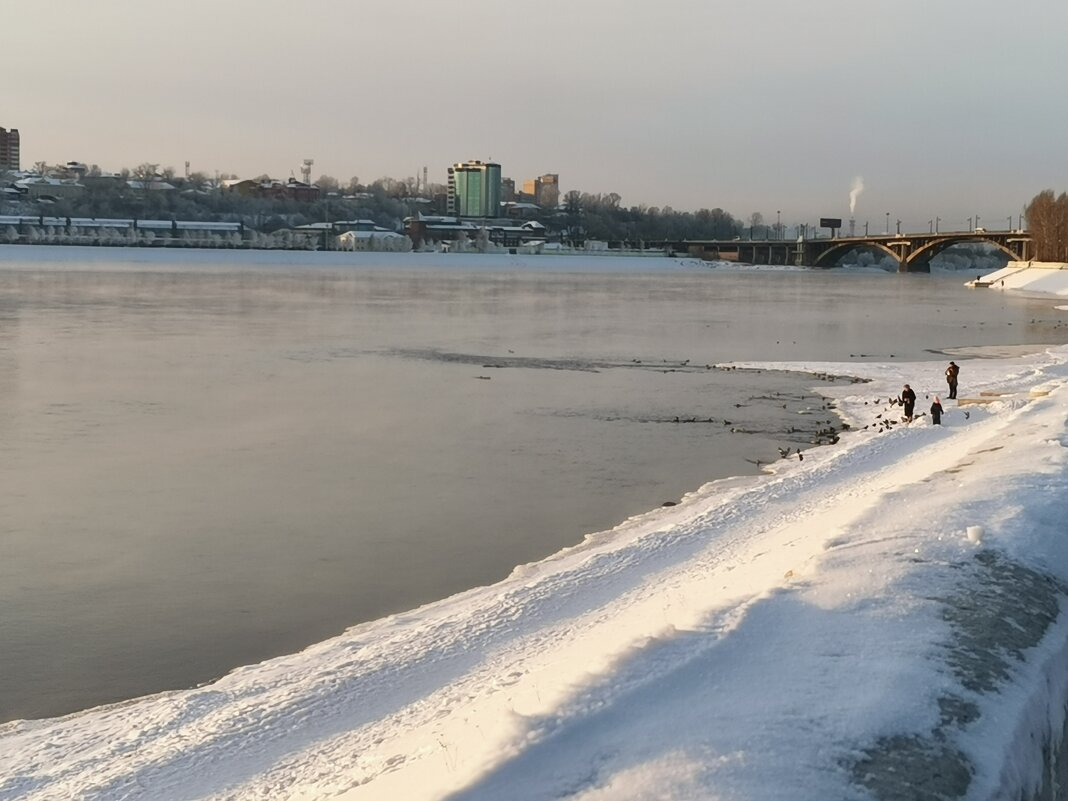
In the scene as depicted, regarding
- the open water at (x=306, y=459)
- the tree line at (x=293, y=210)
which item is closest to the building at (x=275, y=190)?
the tree line at (x=293, y=210)

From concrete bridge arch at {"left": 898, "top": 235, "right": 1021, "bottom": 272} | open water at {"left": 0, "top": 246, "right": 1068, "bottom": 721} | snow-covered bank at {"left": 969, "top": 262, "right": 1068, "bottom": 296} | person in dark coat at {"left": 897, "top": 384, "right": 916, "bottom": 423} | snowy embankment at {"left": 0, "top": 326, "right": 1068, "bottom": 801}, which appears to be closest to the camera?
snowy embankment at {"left": 0, "top": 326, "right": 1068, "bottom": 801}

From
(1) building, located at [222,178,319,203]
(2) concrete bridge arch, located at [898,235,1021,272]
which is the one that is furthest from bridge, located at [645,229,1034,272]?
(1) building, located at [222,178,319,203]

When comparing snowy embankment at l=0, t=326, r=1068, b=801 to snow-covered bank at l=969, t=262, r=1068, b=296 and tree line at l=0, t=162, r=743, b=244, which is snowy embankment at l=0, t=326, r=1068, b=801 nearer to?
snow-covered bank at l=969, t=262, r=1068, b=296

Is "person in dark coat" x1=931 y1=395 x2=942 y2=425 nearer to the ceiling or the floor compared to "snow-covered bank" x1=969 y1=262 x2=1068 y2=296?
nearer to the floor

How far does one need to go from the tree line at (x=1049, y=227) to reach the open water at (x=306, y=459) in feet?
192

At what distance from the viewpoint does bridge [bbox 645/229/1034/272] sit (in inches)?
3711

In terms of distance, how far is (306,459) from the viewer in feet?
42.4

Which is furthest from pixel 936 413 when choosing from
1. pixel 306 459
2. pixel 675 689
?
pixel 675 689

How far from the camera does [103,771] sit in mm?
5438

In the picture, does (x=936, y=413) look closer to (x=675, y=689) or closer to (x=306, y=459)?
(x=306, y=459)

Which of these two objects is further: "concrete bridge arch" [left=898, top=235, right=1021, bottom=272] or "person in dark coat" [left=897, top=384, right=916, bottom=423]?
"concrete bridge arch" [left=898, top=235, right=1021, bottom=272]

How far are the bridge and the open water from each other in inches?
2622

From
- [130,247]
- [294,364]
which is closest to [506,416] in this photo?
[294,364]

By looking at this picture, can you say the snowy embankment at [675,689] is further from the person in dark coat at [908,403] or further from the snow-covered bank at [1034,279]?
the snow-covered bank at [1034,279]
